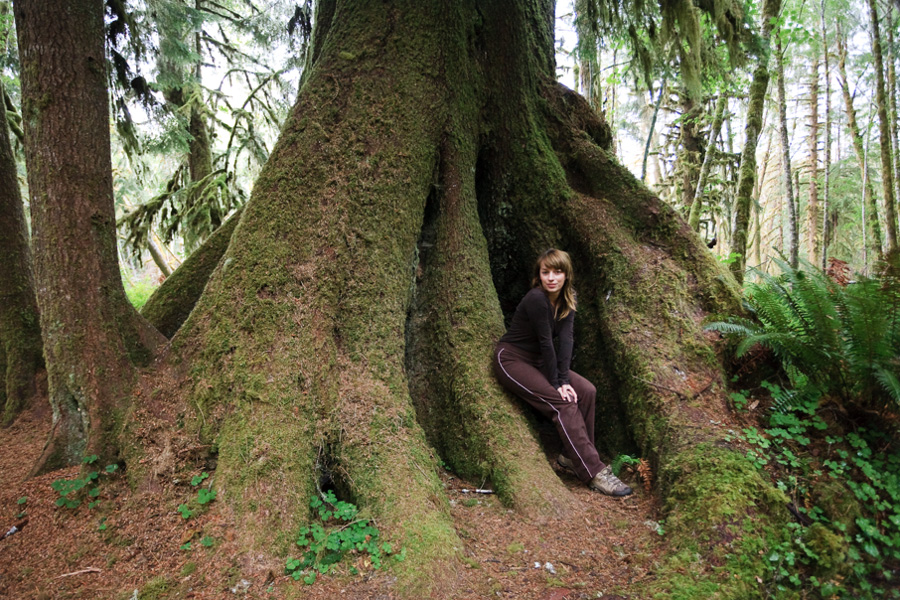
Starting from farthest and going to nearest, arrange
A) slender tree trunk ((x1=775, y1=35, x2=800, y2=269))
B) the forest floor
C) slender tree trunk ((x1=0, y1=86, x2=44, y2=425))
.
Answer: slender tree trunk ((x1=775, y1=35, x2=800, y2=269)) < slender tree trunk ((x1=0, y1=86, x2=44, y2=425)) < the forest floor

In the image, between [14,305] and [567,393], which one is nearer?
[567,393]

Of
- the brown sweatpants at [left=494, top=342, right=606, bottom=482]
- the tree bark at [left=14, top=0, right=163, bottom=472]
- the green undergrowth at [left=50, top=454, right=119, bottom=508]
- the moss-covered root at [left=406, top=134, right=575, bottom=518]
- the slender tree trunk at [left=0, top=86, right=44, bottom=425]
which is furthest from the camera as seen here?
the slender tree trunk at [left=0, top=86, right=44, bottom=425]

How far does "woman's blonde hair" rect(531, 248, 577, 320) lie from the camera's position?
403 cm

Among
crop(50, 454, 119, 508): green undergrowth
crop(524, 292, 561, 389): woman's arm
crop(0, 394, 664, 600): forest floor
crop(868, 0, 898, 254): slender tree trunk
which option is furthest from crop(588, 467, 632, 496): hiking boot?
crop(868, 0, 898, 254): slender tree trunk

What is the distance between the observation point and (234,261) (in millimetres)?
3529

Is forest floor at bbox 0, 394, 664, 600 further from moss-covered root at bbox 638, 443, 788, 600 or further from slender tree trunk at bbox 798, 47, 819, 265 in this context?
slender tree trunk at bbox 798, 47, 819, 265

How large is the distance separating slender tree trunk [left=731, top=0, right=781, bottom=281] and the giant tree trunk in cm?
253

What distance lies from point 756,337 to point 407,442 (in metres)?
2.54

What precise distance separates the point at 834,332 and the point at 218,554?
4043 millimetres

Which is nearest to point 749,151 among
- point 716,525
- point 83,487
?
point 716,525

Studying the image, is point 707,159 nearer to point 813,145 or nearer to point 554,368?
point 554,368

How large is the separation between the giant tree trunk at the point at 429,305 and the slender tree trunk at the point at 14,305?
2.33m

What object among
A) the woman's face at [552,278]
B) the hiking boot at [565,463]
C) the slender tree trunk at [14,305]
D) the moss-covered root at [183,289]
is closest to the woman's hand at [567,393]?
the hiking boot at [565,463]

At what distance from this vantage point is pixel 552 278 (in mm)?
4043
